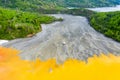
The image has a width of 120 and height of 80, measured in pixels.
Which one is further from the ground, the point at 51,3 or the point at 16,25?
the point at 16,25

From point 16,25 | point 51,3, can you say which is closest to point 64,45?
point 16,25

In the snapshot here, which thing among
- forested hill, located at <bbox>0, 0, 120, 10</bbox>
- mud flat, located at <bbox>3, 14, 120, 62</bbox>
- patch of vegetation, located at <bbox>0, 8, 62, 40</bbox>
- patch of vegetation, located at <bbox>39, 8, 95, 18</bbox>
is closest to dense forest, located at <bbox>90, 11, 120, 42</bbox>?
mud flat, located at <bbox>3, 14, 120, 62</bbox>

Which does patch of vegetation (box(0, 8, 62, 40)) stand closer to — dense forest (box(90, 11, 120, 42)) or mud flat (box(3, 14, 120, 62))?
mud flat (box(3, 14, 120, 62))

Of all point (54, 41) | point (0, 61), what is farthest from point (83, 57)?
point (0, 61)

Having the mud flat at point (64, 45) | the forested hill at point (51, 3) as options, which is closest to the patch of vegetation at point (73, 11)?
the forested hill at point (51, 3)

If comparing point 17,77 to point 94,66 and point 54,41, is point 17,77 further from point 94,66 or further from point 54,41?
point 54,41

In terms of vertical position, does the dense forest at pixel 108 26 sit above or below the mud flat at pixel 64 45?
above

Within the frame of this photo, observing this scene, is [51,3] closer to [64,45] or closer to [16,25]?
[16,25]

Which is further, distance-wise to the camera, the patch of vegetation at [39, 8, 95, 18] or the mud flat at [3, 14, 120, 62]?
the patch of vegetation at [39, 8, 95, 18]

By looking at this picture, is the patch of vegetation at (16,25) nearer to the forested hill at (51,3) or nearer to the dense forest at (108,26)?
the dense forest at (108,26)
